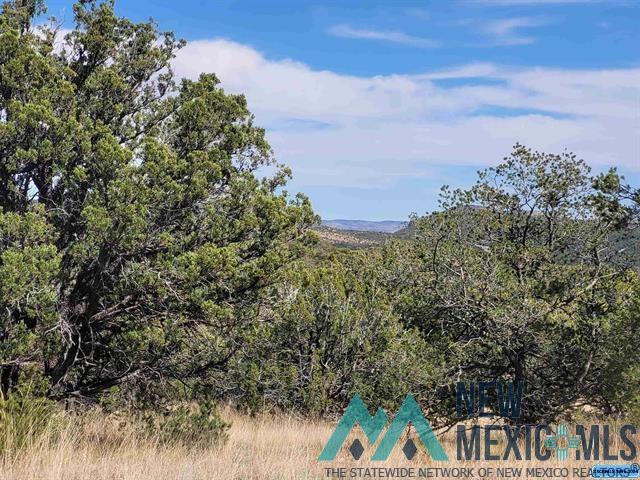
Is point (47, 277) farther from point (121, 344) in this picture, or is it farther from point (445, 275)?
point (445, 275)

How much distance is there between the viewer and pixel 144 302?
771cm

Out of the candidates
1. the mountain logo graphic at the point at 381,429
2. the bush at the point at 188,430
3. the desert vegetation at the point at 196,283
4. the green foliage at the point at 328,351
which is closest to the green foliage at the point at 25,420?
the desert vegetation at the point at 196,283

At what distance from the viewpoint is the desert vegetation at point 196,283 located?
22.2 feet

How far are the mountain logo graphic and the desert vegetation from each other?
32 cm

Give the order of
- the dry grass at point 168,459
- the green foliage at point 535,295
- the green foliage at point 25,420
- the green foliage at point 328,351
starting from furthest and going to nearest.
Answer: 1. the green foliage at point 328,351
2. the green foliage at point 535,295
3. the green foliage at point 25,420
4. the dry grass at point 168,459

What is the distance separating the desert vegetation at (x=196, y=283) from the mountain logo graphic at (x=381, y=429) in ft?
1.04

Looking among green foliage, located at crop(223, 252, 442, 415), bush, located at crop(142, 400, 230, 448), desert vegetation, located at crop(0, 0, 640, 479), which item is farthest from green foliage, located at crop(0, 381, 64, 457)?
green foliage, located at crop(223, 252, 442, 415)

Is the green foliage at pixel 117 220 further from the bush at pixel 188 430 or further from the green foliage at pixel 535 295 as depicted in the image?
the green foliage at pixel 535 295

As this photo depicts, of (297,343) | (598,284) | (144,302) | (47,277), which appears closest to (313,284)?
(297,343)

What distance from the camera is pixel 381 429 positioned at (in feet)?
29.7

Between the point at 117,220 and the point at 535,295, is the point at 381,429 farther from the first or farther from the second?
the point at 117,220

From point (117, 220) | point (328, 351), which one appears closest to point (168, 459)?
point (117, 220)

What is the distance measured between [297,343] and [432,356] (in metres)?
3.03

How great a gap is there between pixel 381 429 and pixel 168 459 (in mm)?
3759
